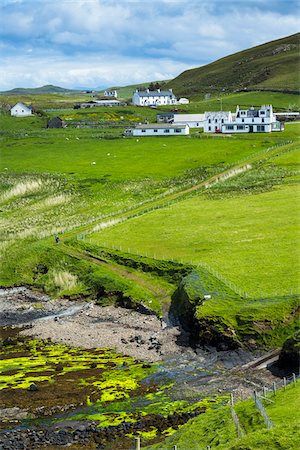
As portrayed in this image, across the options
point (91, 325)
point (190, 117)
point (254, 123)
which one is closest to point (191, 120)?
point (190, 117)

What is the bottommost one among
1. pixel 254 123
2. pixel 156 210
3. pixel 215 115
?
pixel 156 210

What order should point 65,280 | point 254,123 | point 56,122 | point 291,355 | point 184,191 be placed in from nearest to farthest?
point 291,355 → point 65,280 → point 184,191 → point 254,123 → point 56,122

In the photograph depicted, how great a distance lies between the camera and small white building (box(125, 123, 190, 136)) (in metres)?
170

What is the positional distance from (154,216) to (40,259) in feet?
60.3

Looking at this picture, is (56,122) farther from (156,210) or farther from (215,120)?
(156,210)

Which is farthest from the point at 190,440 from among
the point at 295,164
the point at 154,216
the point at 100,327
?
the point at 295,164

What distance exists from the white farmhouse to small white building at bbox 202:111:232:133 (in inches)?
73.1

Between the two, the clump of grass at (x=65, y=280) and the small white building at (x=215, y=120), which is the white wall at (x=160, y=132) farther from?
the clump of grass at (x=65, y=280)

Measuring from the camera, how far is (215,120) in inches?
6786

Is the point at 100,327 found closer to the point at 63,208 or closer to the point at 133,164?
the point at 63,208

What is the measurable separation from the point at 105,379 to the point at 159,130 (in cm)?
12878

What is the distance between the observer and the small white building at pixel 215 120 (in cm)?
17075

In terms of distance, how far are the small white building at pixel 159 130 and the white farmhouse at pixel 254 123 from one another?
10301 mm

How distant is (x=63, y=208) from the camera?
10556cm
